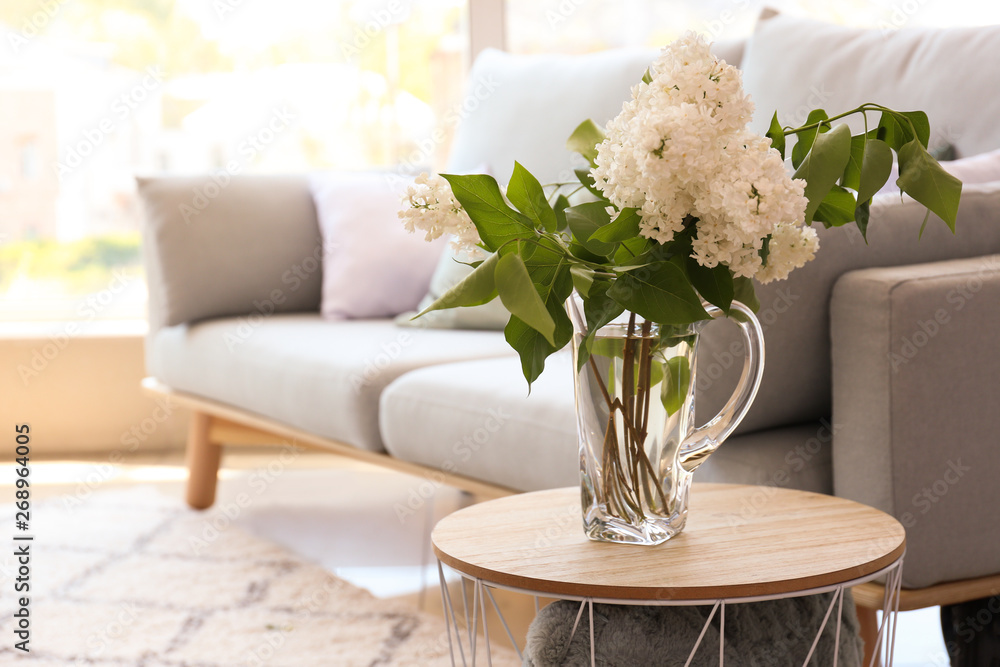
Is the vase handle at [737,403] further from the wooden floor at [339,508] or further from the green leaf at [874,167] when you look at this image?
the wooden floor at [339,508]

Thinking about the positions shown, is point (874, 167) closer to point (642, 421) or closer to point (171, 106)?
point (642, 421)

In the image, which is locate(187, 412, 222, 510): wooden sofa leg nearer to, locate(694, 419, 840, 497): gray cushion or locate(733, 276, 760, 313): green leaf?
locate(694, 419, 840, 497): gray cushion

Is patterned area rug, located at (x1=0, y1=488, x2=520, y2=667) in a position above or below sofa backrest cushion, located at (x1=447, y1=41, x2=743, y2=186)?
below

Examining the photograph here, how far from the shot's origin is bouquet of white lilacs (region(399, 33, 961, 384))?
725 millimetres

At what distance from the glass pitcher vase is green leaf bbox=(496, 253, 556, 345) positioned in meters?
0.14

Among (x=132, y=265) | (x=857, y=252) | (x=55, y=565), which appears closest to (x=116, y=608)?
(x=55, y=565)

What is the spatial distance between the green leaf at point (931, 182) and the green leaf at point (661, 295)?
0.61 feet

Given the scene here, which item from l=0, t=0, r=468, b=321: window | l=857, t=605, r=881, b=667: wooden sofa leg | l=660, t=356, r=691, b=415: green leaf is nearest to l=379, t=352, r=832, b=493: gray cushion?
l=857, t=605, r=881, b=667: wooden sofa leg

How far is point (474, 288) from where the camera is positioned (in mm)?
738

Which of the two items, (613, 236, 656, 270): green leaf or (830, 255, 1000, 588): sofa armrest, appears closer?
(613, 236, 656, 270): green leaf

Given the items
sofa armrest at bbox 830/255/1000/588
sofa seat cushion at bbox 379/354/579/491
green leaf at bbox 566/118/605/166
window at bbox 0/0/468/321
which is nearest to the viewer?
green leaf at bbox 566/118/605/166

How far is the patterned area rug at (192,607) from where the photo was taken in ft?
5.23

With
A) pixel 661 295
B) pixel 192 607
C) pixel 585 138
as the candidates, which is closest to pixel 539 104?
pixel 192 607

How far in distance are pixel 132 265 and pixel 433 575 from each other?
1.79 m
